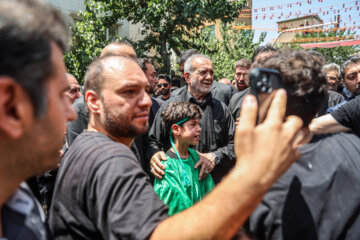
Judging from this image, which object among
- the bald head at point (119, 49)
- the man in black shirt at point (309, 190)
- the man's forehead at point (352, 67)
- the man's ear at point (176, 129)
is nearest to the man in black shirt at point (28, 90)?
the man in black shirt at point (309, 190)

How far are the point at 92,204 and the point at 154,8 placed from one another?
38.3ft

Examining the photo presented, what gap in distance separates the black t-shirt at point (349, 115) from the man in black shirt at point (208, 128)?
1237mm

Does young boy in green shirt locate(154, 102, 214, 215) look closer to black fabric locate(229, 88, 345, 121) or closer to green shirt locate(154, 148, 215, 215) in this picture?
green shirt locate(154, 148, 215, 215)

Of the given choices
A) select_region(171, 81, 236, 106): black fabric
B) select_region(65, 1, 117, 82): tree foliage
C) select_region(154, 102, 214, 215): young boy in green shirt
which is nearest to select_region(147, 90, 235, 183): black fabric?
select_region(154, 102, 214, 215): young boy in green shirt

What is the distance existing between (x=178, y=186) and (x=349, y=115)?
1.70m

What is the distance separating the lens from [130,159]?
1.35m

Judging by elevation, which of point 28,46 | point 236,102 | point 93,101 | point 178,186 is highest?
point 28,46

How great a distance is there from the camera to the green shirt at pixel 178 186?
104 inches

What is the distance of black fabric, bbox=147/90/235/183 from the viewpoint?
3521 millimetres

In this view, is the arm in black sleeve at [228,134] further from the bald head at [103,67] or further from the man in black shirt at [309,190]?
the man in black shirt at [309,190]

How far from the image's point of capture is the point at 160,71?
13820mm

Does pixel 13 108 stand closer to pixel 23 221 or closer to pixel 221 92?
pixel 23 221

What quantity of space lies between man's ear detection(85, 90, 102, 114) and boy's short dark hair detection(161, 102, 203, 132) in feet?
4.74

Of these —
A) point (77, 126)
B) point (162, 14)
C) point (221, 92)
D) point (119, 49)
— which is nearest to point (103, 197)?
point (77, 126)
